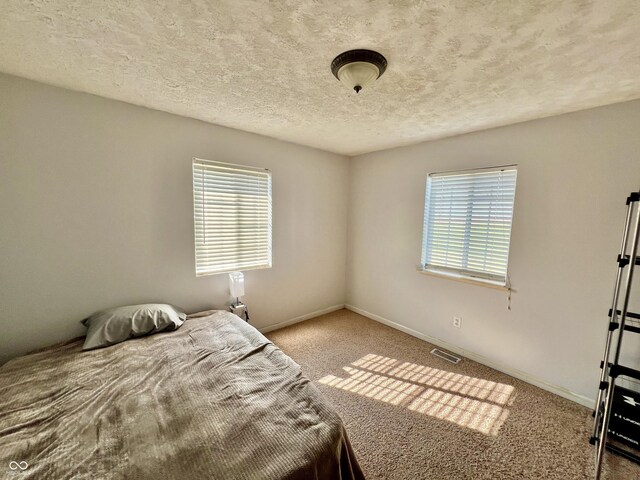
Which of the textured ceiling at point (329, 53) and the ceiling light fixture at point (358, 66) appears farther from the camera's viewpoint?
the ceiling light fixture at point (358, 66)

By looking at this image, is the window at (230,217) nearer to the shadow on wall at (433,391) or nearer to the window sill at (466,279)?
the shadow on wall at (433,391)

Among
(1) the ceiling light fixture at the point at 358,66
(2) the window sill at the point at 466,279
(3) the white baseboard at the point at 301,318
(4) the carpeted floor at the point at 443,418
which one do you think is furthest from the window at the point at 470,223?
(1) the ceiling light fixture at the point at 358,66

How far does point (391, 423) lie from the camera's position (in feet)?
5.89

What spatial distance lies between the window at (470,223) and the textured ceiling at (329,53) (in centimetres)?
63

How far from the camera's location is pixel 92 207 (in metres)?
1.98

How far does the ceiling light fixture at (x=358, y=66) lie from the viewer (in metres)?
1.33

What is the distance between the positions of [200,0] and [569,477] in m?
3.12

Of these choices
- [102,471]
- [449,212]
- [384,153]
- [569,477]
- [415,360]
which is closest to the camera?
[102,471]

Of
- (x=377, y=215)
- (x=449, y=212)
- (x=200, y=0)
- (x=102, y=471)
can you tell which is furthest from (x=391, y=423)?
(x=200, y=0)

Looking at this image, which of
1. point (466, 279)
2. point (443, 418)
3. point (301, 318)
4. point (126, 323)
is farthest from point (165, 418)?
point (466, 279)

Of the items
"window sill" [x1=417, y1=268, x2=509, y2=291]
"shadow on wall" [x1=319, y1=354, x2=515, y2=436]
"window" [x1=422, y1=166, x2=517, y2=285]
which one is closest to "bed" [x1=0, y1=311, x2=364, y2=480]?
"shadow on wall" [x1=319, y1=354, x2=515, y2=436]

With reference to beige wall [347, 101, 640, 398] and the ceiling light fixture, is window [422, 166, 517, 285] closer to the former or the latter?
beige wall [347, 101, 640, 398]

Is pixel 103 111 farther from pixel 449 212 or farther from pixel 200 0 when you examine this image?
pixel 449 212

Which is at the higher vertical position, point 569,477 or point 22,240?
point 22,240
